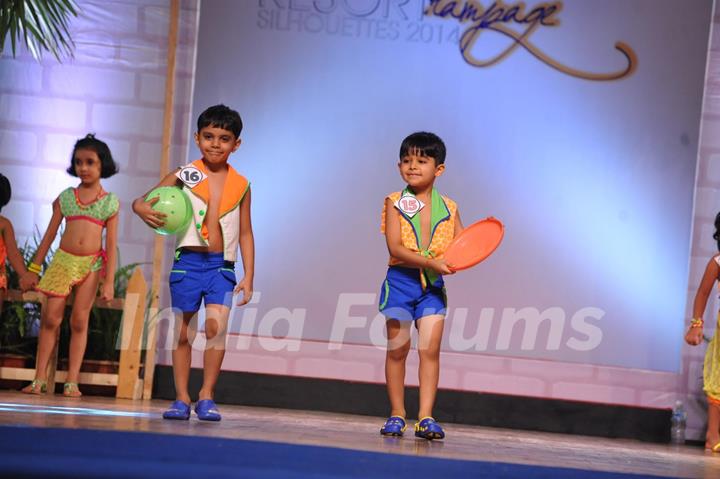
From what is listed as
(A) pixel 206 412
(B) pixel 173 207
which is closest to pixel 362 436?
(A) pixel 206 412

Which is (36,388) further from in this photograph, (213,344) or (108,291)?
(213,344)

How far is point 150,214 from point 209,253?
0.33m

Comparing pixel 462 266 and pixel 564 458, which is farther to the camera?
pixel 462 266

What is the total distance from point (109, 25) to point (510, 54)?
98.7 inches

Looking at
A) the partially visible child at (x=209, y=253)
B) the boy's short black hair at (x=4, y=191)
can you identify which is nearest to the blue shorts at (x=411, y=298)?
the partially visible child at (x=209, y=253)

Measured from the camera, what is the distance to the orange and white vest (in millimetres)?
4332

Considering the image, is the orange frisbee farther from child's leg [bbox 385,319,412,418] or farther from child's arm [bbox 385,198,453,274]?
child's leg [bbox 385,319,412,418]

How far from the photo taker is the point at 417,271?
4539mm

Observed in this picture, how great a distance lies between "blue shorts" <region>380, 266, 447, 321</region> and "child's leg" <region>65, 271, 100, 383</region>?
2.08 m

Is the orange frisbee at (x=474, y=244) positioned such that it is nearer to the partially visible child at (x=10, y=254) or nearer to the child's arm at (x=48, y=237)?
the child's arm at (x=48, y=237)

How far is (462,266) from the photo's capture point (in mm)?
4297

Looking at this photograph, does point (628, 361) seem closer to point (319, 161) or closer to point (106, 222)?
point (319, 161)

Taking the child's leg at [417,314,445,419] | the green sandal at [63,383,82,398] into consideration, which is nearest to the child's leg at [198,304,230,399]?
the child's leg at [417,314,445,419]

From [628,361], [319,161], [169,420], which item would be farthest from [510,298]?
[169,420]
